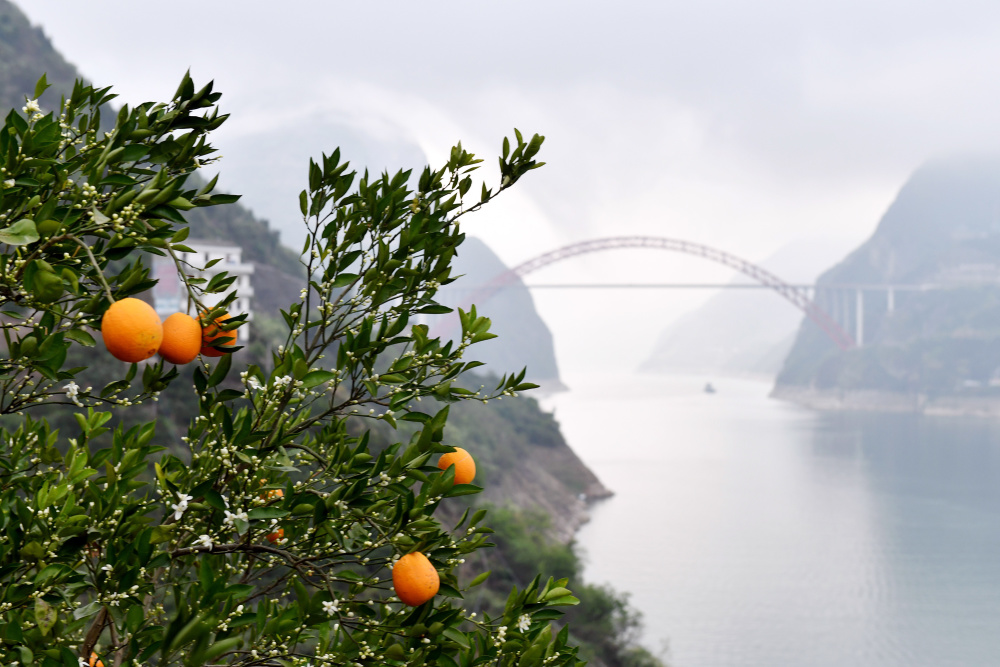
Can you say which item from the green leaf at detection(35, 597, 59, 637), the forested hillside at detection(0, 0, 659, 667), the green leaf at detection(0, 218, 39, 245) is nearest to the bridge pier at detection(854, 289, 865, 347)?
the forested hillside at detection(0, 0, 659, 667)

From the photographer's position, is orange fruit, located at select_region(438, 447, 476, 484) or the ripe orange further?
orange fruit, located at select_region(438, 447, 476, 484)

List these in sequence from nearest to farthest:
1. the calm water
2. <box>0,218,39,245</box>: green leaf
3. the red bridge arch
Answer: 1. <box>0,218,39,245</box>: green leaf
2. the calm water
3. the red bridge arch

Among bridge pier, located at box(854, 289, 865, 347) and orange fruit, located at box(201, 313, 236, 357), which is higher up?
bridge pier, located at box(854, 289, 865, 347)

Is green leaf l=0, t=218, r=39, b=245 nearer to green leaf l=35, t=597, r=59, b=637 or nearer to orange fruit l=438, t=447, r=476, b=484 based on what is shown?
green leaf l=35, t=597, r=59, b=637

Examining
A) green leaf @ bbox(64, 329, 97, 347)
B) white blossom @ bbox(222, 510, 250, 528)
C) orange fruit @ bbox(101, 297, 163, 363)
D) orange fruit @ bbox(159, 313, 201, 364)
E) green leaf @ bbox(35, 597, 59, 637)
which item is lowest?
green leaf @ bbox(35, 597, 59, 637)

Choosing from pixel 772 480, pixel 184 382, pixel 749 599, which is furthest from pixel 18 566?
pixel 772 480

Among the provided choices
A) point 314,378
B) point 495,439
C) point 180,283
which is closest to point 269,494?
point 314,378

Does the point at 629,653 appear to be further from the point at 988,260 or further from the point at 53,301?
the point at 988,260
